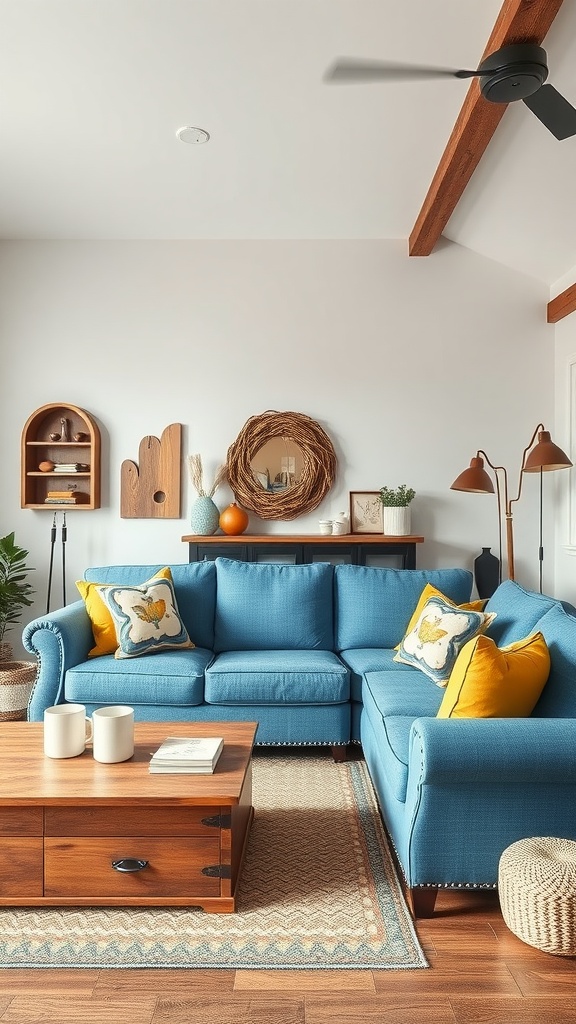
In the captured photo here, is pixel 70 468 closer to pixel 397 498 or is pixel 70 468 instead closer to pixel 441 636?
pixel 397 498

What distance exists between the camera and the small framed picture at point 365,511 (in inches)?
205

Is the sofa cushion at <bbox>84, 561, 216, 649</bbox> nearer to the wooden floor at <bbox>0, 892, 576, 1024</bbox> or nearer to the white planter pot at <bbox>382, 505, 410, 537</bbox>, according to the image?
the white planter pot at <bbox>382, 505, 410, 537</bbox>

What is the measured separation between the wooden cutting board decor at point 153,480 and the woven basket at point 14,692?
1.26 m

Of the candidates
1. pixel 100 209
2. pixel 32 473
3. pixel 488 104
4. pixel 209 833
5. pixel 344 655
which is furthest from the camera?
pixel 32 473

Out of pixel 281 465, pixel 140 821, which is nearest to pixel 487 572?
pixel 281 465

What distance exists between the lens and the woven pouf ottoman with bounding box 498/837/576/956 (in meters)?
2.05

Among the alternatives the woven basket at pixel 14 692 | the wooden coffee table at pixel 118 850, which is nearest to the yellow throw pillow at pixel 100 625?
the woven basket at pixel 14 692

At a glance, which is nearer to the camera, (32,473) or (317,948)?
(317,948)

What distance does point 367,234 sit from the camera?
5145 mm

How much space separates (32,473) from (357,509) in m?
2.14

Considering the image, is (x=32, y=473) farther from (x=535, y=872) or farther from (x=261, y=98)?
(x=535, y=872)

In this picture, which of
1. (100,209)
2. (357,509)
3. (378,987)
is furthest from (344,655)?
(100,209)

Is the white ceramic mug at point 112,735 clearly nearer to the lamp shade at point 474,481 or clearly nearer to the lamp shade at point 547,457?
the lamp shade at point 474,481

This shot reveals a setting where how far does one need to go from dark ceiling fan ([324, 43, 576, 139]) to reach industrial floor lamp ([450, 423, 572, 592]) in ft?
6.61
